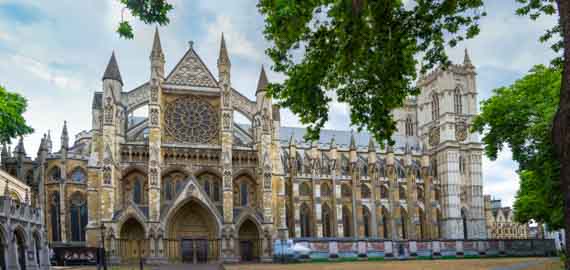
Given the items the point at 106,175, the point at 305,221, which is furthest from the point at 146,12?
the point at 305,221

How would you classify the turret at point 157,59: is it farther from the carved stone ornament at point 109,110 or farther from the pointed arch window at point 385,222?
the pointed arch window at point 385,222

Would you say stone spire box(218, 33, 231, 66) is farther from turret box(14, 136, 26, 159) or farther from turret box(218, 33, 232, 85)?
turret box(14, 136, 26, 159)

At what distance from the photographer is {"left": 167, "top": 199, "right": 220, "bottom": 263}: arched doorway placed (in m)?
43.8

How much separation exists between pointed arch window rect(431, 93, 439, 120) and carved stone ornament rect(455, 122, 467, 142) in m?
3.81

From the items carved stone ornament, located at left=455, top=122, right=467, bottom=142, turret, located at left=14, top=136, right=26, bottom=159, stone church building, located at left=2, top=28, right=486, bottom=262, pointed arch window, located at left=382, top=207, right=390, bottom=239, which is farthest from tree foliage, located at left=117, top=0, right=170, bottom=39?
carved stone ornament, located at left=455, top=122, right=467, bottom=142

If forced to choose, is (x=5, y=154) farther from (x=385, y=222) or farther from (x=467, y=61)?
(x=467, y=61)

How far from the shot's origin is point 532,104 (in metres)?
28.0

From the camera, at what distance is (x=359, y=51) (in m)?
12.5

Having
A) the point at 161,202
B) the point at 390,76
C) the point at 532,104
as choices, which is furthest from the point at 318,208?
the point at 390,76

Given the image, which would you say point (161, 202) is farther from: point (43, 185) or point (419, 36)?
point (419, 36)

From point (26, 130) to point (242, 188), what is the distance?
1787 centimetres

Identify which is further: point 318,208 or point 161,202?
point 318,208

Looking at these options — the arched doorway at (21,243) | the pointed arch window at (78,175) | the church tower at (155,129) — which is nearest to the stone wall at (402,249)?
the church tower at (155,129)

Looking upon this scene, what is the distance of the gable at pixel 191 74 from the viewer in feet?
155
